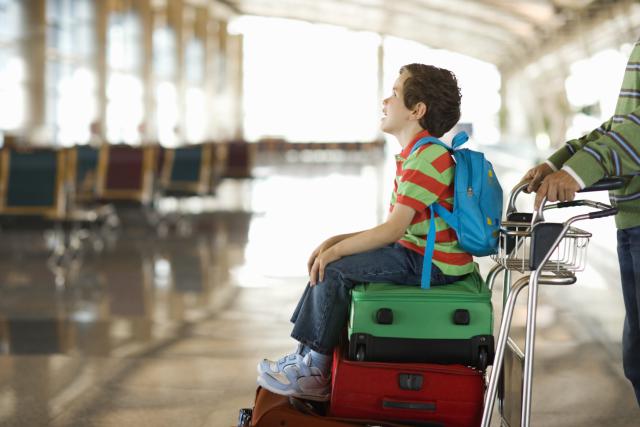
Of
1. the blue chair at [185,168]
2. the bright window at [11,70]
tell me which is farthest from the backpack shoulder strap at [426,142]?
the bright window at [11,70]

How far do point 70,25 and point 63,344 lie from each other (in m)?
14.6

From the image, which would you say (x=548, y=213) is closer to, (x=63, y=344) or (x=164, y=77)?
(x=63, y=344)

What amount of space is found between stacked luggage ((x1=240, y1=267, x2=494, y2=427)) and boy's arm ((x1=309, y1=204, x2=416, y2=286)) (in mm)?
125

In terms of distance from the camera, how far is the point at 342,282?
8.46ft

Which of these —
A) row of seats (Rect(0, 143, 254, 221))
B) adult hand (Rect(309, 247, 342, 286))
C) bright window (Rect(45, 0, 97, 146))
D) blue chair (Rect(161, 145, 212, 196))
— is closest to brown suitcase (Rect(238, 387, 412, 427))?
Result: adult hand (Rect(309, 247, 342, 286))

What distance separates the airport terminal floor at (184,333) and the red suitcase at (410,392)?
105 cm

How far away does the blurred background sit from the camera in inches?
159

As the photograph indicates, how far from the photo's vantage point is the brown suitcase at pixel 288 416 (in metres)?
2.52

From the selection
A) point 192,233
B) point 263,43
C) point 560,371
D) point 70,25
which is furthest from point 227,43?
point 560,371

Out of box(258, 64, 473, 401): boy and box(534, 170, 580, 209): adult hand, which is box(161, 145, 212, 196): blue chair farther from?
box(534, 170, 580, 209): adult hand

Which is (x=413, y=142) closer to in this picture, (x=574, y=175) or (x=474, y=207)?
(x=474, y=207)

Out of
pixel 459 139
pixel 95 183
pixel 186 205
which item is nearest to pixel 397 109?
pixel 459 139

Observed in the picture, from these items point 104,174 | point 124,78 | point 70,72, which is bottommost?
point 104,174

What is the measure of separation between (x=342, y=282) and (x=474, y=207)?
444 mm
